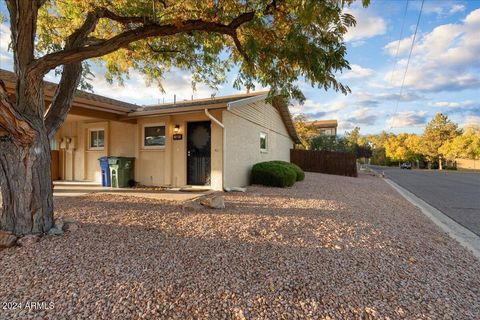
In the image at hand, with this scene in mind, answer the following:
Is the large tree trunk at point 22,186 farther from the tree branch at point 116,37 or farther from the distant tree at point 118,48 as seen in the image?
the tree branch at point 116,37

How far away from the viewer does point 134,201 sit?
6.31 m

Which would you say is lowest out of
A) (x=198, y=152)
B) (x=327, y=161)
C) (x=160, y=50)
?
(x=327, y=161)

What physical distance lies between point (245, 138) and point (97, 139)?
20.6ft

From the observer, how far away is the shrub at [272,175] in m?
9.74

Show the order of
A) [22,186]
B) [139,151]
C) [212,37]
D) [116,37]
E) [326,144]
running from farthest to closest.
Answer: [326,144]
[139,151]
[212,37]
[116,37]
[22,186]

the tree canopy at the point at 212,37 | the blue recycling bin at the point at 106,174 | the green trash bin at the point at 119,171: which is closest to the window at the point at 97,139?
the blue recycling bin at the point at 106,174

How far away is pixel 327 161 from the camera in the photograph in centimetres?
1973

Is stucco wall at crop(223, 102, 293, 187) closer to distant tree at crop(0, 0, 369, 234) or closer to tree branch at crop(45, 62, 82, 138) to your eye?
distant tree at crop(0, 0, 369, 234)

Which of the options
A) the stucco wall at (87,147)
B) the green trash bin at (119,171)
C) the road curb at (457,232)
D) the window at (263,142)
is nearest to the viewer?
the road curb at (457,232)

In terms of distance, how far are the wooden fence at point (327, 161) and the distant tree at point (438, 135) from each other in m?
31.6

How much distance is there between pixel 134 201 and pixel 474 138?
157ft

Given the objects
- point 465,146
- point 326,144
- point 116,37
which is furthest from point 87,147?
point 465,146

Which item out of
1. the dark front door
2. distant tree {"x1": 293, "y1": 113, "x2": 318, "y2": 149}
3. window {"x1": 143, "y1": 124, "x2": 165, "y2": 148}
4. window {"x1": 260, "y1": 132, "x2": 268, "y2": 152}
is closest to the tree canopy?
the dark front door

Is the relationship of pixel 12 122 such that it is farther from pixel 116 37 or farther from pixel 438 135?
pixel 438 135
